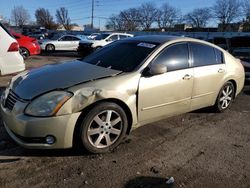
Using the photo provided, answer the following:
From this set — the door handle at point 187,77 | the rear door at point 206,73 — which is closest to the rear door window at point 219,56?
the rear door at point 206,73

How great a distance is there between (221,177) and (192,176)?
1.09 feet

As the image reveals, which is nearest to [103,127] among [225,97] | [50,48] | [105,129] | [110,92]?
[105,129]

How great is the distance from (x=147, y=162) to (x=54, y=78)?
1600 mm

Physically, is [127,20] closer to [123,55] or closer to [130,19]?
[130,19]

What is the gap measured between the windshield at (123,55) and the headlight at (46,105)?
3.61 ft

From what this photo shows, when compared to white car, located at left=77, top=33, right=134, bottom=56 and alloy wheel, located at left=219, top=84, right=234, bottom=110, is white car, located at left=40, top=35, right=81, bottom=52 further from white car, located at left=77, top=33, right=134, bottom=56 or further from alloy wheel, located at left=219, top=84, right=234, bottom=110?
alloy wheel, located at left=219, top=84, right=234, bottom=110

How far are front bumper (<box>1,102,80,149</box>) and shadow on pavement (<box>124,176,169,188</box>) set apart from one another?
2.95ft

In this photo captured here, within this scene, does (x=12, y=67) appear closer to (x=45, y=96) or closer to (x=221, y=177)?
(x=45, y=96)

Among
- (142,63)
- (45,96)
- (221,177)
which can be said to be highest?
(142,63)

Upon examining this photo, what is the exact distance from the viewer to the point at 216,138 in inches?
181

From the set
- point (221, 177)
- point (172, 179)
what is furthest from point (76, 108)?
point (221, 177)

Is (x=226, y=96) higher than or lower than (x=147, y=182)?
higher

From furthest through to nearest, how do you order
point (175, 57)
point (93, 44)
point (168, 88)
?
point (93, 44) → point (175, 57) → point (168, 88)

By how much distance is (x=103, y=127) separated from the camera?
12.6ft
